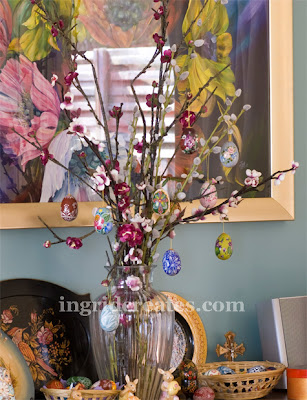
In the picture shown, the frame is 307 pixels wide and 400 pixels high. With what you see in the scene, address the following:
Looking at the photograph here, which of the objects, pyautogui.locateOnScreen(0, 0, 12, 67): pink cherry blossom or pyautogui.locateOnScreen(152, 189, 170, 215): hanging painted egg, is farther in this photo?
pyautogui.locateOnScreen(0, 0, 12, 67): pink cherry blossom

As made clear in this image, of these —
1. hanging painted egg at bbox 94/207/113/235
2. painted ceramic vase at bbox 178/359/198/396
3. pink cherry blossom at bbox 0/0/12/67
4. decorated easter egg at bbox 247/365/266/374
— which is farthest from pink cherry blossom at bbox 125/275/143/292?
pink cherry blossom at bbox 0/0/12/67

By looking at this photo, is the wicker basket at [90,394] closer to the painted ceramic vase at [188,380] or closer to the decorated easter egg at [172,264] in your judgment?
the painted ceramic vase at [188,380]

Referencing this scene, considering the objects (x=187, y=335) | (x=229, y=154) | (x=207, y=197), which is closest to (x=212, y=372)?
(x=187, y=335)

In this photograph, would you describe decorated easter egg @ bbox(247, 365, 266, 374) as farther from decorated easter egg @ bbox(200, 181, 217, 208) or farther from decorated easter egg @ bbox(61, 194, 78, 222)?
decorated easter egg @ bbox(61, 194, 78, 222)

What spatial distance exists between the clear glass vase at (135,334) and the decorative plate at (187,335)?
0.24m

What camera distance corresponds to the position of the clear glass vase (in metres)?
1.19

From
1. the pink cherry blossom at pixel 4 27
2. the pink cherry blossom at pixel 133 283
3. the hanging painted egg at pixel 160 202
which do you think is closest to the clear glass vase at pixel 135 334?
the pink cherry blossom at pixel 133 283

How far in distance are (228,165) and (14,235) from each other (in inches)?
22.5

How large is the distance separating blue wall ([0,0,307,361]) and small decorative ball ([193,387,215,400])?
235 millimetres

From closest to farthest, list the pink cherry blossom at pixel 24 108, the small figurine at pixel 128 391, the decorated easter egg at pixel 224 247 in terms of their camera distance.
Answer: the small figurine at pixel 128 391
the decorated easter egg at pixel 224 247
the pink cherry blossom at pixel 24 108

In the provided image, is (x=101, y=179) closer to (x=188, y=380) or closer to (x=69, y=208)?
(x=69, y=208)

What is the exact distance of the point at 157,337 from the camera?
1.21m

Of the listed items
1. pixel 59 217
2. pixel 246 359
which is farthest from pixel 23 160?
pixel 246 359

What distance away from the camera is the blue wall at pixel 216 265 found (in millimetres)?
1514
